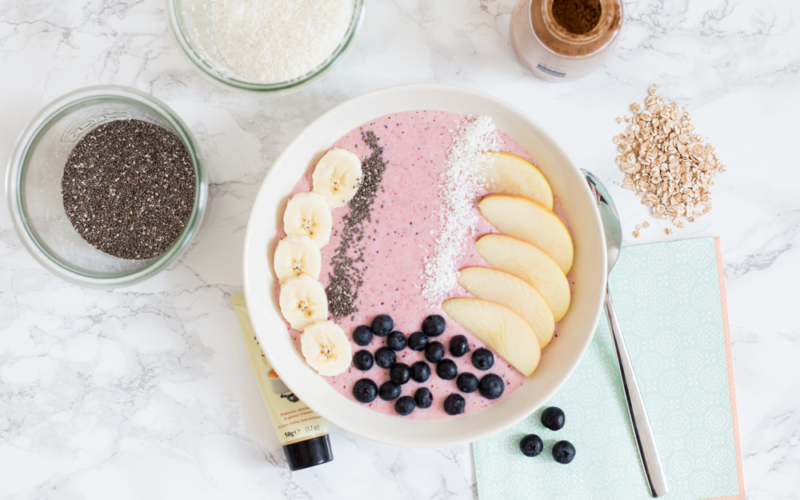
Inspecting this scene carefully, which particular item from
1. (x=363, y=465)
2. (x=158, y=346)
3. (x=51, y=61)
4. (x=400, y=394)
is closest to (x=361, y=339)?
(x=400, y=394)

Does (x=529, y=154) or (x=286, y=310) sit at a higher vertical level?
(x=529, y=154)

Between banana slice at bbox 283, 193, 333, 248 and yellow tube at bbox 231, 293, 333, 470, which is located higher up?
banana slice at bbox 283, 193, 333, 248

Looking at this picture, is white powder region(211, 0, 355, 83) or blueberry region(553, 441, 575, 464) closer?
white powder region(211, 0, 355, 83)

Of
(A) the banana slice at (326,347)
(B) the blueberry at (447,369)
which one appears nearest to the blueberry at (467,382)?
(B) the blueberry at (447,369)

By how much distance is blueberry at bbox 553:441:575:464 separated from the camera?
106 cm

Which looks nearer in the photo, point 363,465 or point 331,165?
point 331,165

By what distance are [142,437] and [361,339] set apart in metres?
0.59

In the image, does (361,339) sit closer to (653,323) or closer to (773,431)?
(653,323)

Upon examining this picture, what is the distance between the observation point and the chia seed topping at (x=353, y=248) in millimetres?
997

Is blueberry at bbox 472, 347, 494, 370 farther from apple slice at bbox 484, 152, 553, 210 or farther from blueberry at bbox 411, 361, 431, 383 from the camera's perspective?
apple slice at bbox 484, 152, 553, 210

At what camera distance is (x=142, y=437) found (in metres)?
1.12

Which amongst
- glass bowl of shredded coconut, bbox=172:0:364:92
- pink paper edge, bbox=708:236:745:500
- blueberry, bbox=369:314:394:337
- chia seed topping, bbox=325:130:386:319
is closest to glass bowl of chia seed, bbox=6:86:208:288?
glass bowl of shredded coconut, bbox=172:0:364:92

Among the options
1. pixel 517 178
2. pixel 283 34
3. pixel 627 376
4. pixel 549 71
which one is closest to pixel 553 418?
pixel 627 376

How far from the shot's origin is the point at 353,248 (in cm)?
100
